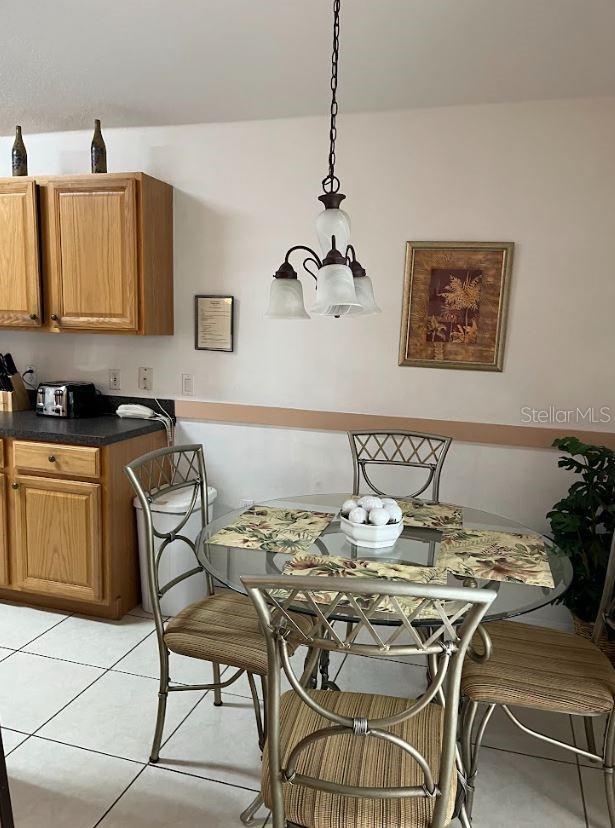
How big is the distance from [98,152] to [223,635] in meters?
2.50

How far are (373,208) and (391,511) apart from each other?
66.0 inches

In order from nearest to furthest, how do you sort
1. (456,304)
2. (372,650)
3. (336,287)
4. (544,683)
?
(372,650) < (336,287) < (544,683) < (456,304)

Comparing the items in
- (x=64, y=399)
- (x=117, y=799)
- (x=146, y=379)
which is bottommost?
(x=117, y=799)

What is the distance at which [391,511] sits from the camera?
2006 mm

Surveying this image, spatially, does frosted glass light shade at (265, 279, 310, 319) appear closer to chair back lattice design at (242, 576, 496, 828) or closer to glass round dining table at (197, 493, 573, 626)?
glass round dining table at (197, 493, 573, 626)

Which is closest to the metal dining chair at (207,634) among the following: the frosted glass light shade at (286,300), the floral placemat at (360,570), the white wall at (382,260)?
the floral placemat at (360,570)

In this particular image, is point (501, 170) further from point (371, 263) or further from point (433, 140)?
point (371, 263)

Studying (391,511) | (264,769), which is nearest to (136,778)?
(264,769)

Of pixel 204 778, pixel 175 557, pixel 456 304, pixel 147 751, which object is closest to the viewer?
pixel 204 778

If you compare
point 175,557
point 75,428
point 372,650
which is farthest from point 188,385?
point 372,650

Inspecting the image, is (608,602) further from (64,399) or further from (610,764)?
(64,399)

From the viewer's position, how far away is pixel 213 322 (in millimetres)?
3340

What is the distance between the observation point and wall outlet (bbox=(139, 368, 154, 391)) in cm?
350

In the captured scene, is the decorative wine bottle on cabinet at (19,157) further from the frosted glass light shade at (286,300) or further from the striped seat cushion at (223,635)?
the striped seat cushion at (223,635)
